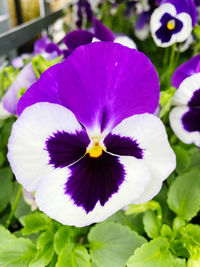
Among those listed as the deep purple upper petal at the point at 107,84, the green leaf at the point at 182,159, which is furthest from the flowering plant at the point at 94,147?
the green leaf at the point at 182,159

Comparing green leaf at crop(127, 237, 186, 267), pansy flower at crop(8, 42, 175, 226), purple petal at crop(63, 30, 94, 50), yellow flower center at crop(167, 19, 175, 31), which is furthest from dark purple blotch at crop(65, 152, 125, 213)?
yellow flower center at crop(167, 19, 175, 31)

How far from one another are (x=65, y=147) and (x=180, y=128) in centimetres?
25

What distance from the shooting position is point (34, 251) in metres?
0.60

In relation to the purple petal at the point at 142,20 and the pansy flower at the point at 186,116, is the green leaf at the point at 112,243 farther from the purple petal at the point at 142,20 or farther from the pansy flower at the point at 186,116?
the purple petal at the point at 142,20

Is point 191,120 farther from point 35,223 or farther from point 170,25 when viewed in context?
point 35,223

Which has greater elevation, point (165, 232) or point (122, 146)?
point (122, 146)

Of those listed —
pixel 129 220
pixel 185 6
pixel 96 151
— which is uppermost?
pixel 185 6

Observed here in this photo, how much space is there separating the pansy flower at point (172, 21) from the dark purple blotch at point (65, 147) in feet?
1.16

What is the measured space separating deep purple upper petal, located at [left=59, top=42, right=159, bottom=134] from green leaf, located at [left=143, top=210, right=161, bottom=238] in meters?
0.24

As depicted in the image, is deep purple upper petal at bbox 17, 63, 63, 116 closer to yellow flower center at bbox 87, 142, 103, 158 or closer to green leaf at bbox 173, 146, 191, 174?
yellow flower center at bbox 87, 142, 103, 158

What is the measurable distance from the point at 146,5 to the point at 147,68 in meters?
0.94

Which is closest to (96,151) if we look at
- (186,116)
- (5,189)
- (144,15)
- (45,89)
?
(45,89)

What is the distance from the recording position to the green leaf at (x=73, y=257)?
55cm

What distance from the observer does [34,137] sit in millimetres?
404
